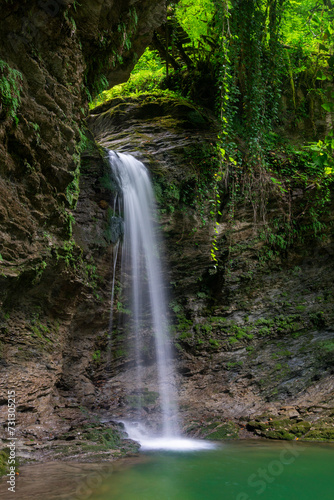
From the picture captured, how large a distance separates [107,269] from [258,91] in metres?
5.21

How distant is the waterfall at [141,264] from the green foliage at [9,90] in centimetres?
324

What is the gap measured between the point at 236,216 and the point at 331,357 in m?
3.45

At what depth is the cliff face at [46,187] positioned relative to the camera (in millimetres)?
4480

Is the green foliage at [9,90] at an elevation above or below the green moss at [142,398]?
above

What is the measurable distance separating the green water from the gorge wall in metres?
1.03

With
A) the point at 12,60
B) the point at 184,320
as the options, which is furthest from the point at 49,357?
the point at 12,60

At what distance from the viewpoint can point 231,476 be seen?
3.52 m

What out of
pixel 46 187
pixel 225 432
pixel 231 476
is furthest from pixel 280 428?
pixel 46 187

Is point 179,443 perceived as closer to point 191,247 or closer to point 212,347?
point 212,347

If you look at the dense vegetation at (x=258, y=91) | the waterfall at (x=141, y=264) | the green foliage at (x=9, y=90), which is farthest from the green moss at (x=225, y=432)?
the green foliage at (x=9, y=90)

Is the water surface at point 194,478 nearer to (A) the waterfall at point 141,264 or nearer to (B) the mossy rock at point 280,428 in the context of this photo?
(B) the mossy rock at point 280,428

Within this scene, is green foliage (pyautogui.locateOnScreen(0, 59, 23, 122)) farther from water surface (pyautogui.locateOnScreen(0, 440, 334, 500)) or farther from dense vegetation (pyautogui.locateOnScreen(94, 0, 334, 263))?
water surface (pyautogui.locateOnScreen(0, 440, 334, 500))

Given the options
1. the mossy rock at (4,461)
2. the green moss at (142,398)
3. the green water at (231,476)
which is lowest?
the green moss at (142,398)

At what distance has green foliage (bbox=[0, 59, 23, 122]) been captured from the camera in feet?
13.3
